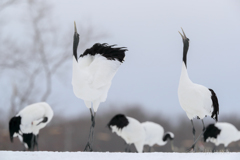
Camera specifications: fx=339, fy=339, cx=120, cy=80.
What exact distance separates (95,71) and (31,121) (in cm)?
141

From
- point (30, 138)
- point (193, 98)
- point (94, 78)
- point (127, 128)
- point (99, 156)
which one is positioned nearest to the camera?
point (99, 156)

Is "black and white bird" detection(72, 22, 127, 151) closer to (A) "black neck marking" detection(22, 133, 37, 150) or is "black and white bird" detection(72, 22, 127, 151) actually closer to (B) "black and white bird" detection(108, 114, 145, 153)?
(A) "black neck marking" detection(22, 133, 37, 150)

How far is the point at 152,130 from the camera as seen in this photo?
5.41 m

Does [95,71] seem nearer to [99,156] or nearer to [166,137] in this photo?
[99,156]

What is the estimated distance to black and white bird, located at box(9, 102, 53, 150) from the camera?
356 centimetres

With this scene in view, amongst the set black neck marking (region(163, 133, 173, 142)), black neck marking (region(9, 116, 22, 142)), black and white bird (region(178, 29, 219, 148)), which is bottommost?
black neck marking (region(163, 133, 173, 142))

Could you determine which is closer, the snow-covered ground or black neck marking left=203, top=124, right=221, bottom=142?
the snow-covered ground

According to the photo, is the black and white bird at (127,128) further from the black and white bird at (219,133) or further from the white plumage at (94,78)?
the white plumage at (94,78)

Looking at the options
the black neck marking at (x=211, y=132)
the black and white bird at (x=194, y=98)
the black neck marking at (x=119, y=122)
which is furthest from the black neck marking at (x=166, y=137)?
the black and white bird at (x=194, y=98)

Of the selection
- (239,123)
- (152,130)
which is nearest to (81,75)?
(152,130)

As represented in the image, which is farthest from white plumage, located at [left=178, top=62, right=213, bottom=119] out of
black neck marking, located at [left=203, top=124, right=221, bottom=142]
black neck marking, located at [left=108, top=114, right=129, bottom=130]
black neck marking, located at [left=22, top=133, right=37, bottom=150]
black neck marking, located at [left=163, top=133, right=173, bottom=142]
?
black neck marking, located at [left=163, top=133, right=173, bottom=142]

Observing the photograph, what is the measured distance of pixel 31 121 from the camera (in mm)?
3570

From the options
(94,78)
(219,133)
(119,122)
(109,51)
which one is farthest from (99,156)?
(219,133)

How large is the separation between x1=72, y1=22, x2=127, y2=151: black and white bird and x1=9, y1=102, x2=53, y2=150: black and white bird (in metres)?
1.16
